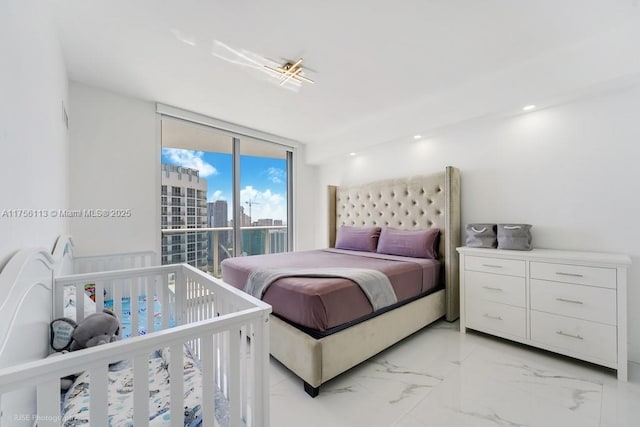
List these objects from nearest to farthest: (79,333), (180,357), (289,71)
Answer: (180,357) → (79,333) → (289,71)

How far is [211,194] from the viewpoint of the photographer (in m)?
3.84

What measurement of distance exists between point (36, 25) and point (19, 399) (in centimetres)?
176

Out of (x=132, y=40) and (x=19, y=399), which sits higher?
(x=132, y=40)

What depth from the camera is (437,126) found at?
9.40 ft

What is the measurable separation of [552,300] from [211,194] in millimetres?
3978

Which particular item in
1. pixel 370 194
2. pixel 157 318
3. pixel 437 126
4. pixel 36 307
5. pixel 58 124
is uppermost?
pixel 437 126

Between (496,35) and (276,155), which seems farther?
(276,155)

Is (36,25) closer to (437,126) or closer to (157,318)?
(157,318)

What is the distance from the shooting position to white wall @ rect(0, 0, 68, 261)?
0.97m

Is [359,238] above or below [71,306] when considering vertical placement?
above

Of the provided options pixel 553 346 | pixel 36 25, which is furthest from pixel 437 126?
pixel 36 25

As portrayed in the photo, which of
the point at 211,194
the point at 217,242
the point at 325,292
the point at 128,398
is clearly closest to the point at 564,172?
the point at 325,292

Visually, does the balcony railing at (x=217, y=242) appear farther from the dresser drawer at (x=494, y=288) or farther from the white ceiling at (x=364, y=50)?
the dresser drawer at (x=494, y=288)

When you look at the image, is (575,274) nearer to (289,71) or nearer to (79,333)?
(289,71)
